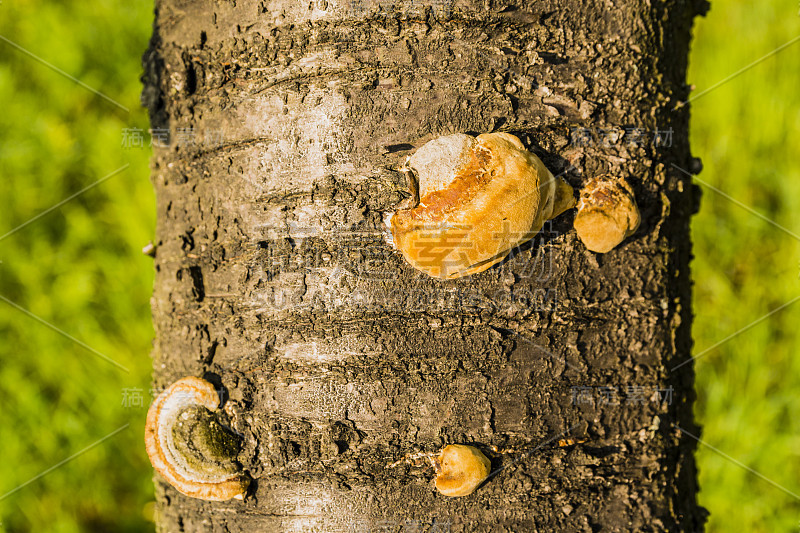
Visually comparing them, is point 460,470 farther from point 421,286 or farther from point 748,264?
point 748,264

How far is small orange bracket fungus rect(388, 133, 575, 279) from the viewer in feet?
3.53

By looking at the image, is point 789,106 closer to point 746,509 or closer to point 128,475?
point 746,509

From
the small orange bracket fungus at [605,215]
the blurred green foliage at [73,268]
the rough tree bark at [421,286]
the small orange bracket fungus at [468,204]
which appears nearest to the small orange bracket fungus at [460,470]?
the rough tree bark at [421,286]

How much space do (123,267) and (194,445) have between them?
277 cm

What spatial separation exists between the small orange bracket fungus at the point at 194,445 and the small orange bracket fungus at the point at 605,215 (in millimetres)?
947

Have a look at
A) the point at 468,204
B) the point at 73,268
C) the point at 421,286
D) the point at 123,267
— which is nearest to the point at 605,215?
the point at 468,204

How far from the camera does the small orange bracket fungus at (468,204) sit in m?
1.08

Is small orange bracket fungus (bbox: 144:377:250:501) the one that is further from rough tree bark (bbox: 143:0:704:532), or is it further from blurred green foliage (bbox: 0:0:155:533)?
blurred green foliage (bbox: 0:0:155:533)

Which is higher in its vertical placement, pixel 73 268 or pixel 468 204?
pixel 73 268

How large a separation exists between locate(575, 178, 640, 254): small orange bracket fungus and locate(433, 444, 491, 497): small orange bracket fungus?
21.3 inches

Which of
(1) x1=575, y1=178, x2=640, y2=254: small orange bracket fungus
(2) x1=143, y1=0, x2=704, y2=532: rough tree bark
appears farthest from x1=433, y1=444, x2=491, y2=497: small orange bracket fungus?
(1) x1=575, y1=178, x2=640, y2=254: small orange bracket fungus

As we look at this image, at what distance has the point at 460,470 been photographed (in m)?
1.17

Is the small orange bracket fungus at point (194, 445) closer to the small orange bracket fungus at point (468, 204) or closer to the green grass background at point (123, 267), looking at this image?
the small orange bracket fungus at point (468, 204)

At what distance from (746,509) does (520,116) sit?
329cm
